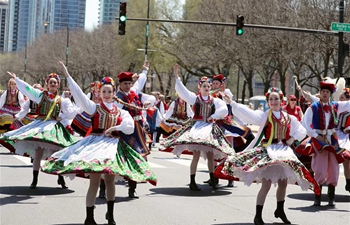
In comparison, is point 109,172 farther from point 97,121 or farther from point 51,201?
point 51,201

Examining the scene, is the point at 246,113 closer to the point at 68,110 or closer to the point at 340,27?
the point at 68,110

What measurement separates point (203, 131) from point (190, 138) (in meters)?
0.27

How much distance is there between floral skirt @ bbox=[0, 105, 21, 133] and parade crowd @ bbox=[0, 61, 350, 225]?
263 cm

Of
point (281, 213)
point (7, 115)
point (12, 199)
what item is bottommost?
point (12, 199)

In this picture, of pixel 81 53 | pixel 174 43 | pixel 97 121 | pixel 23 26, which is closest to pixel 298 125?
pixel 97 121

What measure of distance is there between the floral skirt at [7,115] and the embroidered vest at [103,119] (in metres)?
11.1

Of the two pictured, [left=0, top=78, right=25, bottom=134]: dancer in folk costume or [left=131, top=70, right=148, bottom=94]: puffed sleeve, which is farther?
[left=0, top=78, right=25, bottom=134]: dancer in folk costume

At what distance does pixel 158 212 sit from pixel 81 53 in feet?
233

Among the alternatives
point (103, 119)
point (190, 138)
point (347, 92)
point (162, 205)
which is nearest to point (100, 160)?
point (103, 119)

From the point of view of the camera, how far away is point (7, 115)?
62.6ft

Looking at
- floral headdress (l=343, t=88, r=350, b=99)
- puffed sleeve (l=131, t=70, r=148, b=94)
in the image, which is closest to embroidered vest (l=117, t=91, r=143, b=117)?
puffed sleeve (l=131, t=70, r=148, b=94)

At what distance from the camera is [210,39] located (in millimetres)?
44562

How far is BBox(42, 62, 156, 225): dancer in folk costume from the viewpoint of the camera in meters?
7.76

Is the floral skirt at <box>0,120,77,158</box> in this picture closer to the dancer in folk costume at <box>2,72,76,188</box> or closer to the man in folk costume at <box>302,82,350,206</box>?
the dancer in folk costume at <box>2,72,76,188</box>
